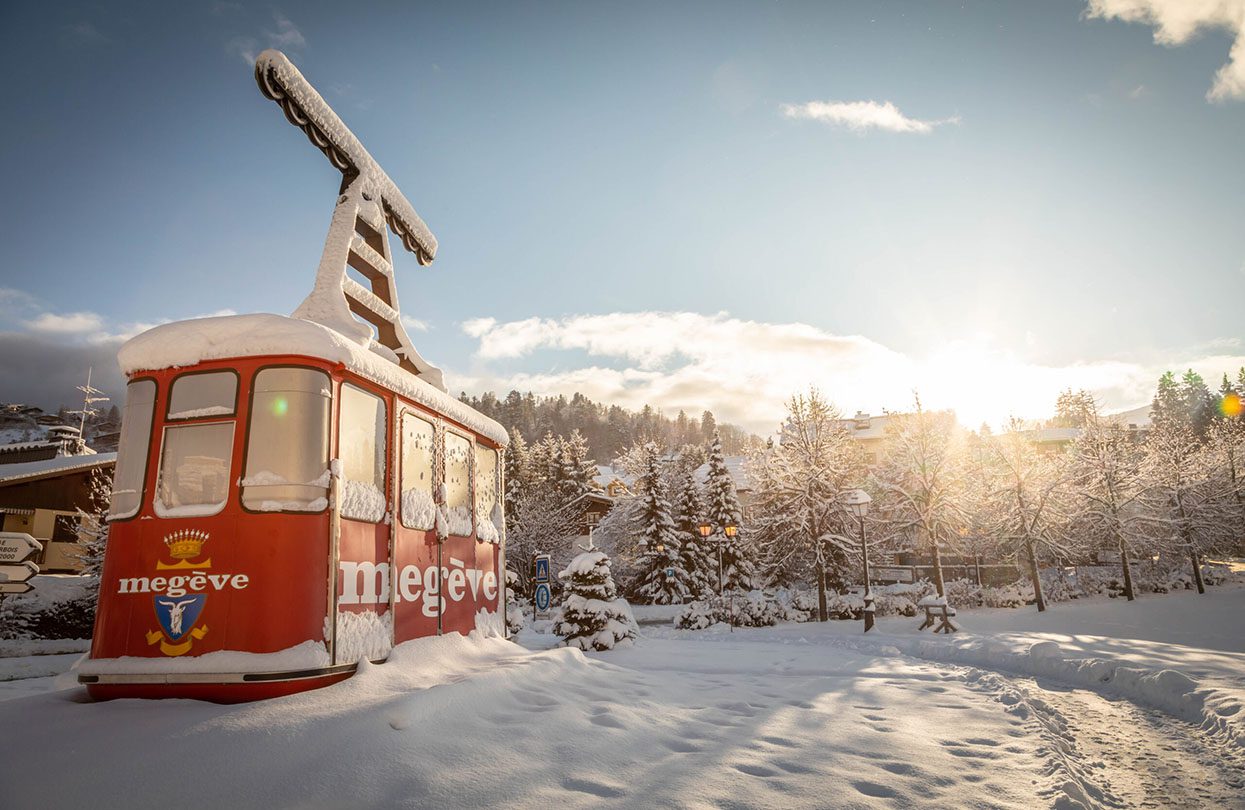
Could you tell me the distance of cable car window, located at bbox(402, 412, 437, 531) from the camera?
646cm

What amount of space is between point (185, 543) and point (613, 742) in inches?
142

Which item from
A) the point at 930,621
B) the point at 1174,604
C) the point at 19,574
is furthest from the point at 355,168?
the point at 1174,604

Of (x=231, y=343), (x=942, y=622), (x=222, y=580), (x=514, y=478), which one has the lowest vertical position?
(x=942, y=622)

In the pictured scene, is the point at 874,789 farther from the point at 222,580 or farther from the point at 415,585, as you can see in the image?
the point at 222,580

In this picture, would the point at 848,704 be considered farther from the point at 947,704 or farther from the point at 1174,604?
the point at 1174,604

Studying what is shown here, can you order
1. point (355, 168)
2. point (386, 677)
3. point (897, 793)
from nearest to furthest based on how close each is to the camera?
point (897, 793), point (386, 677), point (355, 168)

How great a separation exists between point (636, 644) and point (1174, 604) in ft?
68.4

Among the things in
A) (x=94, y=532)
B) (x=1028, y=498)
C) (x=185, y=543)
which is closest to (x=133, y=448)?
(x=185, y=543)

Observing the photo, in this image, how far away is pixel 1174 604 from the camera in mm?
22781

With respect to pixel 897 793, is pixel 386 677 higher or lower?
higher

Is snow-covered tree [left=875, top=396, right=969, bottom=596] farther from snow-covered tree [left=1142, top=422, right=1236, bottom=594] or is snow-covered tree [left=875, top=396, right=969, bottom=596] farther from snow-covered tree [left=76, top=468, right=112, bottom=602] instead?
snow-covered tree [left=76, top=468, right=112, bottom=602]

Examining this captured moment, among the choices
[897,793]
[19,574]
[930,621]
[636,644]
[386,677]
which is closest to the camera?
[897,793]

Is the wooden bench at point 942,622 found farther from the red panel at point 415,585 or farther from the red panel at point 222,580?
the red panel at point 222,580

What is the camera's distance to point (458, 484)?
7.87 m
